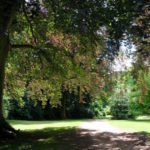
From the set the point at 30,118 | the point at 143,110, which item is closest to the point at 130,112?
the point at 143,110

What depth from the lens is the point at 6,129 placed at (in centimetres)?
1769

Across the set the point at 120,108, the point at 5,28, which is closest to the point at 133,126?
the point at 5,28

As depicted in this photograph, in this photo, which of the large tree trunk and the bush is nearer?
the large tree trunk

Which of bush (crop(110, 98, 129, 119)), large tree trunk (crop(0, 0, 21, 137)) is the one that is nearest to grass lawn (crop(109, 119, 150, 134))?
large tree trunk (crop(0, 0, 21, 137))

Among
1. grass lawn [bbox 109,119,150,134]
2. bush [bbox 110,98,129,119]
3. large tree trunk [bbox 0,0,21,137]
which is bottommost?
grass lawn [bbox 109,119,150,134]

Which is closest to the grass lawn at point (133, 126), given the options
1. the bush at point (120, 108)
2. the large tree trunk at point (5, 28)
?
the large tree trunk at point (5, 28)

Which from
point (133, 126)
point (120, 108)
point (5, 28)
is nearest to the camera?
point (5, 28)

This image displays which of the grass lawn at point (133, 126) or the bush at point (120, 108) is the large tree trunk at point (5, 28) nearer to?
the grass lawn at point (133, 126)

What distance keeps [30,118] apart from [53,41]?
26286 millimetres

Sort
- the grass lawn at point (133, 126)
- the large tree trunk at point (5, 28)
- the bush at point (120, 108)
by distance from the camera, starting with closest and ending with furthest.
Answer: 1. the large tree trunk at point (5, 28)
2. the grass lawn at point (133, 126)
3. the bush at point (120, 108)

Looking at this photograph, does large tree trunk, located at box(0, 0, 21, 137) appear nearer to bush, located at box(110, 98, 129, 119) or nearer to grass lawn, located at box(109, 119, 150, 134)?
grass lawn, located at box(109, 119, 150, 134)

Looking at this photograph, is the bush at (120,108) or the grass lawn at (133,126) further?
the bush at (120,108)

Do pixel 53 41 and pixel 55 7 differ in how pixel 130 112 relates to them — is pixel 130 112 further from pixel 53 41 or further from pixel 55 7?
pixel 55 7

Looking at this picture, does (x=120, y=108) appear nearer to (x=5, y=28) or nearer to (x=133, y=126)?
(x=133, y=126)
